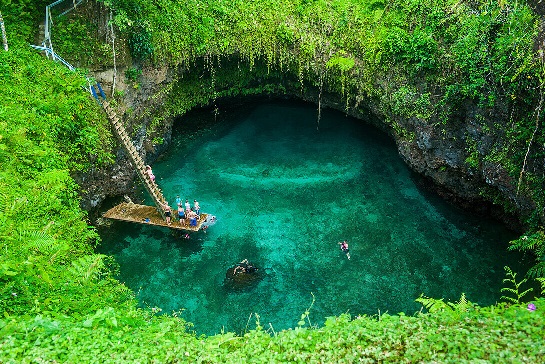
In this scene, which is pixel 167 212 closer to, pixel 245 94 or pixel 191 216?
pixel 191 216

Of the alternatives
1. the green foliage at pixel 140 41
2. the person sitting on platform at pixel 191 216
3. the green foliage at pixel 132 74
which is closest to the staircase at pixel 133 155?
the person sitting on platform at pixel 191 216

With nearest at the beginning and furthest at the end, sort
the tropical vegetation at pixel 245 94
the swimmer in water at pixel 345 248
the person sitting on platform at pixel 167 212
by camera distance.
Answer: the tropical vegetation at pixel 245 94 < the swimmer in water at pixel 345 248 < the person sitting on platform at pixel 167 212

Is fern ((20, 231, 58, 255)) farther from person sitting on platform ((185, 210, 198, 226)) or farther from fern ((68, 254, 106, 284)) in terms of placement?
person sitting on platform ((185, 210, 198, 226))

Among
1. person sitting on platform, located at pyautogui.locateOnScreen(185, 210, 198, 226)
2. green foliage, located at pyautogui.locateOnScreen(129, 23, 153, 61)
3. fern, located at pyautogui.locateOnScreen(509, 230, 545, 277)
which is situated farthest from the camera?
Answer: green foliage, located at pyautogui.locateOnScreen(129, 23, 153, 61)

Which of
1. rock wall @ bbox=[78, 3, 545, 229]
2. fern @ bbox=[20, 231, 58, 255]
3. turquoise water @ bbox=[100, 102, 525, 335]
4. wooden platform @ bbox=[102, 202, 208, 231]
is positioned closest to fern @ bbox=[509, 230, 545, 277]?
rock wall @ bbox=[78, 3, 545, 229]

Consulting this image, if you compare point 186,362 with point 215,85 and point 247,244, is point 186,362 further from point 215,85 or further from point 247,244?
point 215,85

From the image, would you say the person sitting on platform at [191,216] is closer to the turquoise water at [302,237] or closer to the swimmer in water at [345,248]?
the turquoise water at [302,237]

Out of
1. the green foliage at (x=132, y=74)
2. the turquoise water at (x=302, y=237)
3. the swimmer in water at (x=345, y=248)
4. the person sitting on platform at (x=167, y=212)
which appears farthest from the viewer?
the green foliage at (x=132, y=74)
